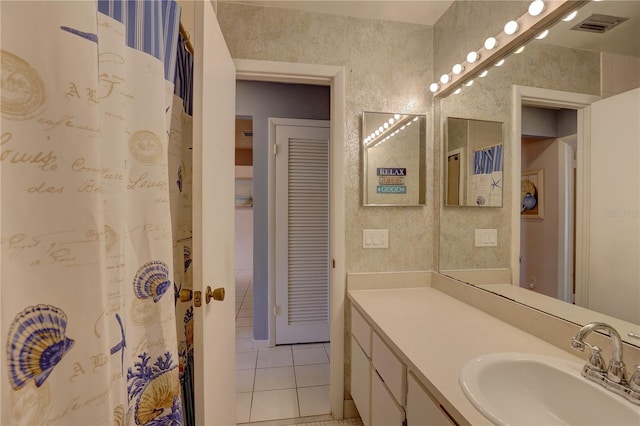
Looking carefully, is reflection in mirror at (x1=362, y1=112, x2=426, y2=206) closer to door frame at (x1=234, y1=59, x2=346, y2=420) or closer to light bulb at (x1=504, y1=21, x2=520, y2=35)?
door frame at (x1=234, y1=59, x2=346, y2=420)

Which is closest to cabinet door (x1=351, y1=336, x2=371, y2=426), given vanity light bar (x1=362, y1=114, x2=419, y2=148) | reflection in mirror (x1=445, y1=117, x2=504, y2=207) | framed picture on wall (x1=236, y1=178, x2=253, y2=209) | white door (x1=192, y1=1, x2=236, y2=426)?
white door (x1=192, y1=1, x2=236, y2=426)

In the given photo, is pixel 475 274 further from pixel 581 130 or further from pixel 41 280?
pixel 41 280

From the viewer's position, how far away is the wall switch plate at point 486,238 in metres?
1.30

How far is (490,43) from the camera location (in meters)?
1.19

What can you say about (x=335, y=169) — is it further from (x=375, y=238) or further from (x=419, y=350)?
(x=419, y=350)

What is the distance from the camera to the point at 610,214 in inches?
32.1

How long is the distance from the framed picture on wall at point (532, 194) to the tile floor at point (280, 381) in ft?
5.20

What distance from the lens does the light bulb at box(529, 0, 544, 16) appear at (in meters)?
0.97

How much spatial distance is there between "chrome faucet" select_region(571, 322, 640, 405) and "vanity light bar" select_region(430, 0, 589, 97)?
3.40ft

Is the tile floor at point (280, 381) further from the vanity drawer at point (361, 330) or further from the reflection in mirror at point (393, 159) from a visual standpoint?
the reflection in mirror at point (393, 159)

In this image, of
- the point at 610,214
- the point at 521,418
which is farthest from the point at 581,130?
the point at 521,418

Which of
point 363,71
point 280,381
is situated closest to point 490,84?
point 363,71

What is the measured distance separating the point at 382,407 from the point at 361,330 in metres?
0.34

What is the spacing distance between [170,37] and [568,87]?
1408 mm
